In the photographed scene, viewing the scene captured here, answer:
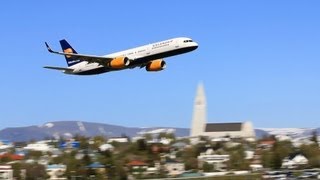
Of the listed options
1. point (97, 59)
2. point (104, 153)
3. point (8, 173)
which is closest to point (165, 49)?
point (97, 59)

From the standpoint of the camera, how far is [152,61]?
247 ft

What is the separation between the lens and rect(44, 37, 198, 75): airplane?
7288 cm

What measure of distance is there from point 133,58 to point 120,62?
6.10 feet

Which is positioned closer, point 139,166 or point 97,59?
point 97,59

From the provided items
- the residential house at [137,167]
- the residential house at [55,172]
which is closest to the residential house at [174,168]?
the residential house at [137,167]

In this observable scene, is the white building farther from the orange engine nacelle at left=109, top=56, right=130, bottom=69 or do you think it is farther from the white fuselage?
the white fuselage

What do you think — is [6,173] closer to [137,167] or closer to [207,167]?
[137,167]

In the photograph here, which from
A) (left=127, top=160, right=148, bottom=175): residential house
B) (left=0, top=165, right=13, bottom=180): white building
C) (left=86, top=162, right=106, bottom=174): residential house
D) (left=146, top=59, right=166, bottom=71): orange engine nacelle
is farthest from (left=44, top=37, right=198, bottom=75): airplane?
(left=0, top=165, right=13, bottom=180): white building

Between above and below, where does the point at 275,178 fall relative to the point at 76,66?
below

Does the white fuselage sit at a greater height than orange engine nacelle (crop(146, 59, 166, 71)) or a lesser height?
greater

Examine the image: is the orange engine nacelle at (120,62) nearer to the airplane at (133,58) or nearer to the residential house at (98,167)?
the airplane at (133,58)

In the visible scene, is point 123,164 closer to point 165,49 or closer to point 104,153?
point 104,153

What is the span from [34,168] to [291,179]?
7854 cm

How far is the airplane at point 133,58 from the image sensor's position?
72875 millimetres
